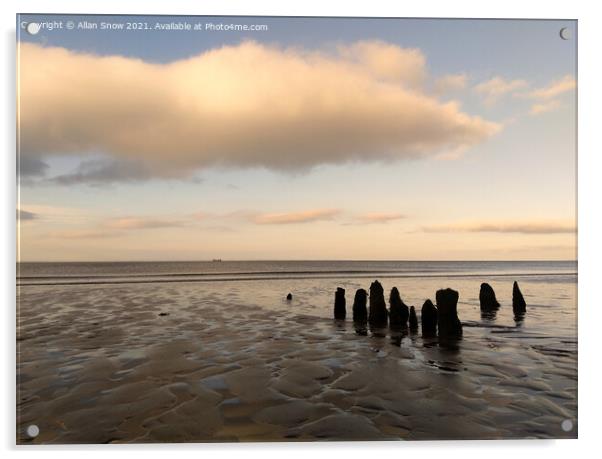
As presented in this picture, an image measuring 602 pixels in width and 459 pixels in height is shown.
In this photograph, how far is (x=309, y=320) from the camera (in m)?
8.70

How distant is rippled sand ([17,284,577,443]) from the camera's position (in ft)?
13.3

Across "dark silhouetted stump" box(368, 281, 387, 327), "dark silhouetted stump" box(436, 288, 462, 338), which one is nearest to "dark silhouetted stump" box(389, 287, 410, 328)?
"dark silhouetted stump" box(368, 281, 387, 327)

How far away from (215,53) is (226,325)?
18.1 feet

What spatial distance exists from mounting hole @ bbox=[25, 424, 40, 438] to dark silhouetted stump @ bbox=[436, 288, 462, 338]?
6553 millimetres

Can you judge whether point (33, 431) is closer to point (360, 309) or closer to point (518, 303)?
point (360, 309)

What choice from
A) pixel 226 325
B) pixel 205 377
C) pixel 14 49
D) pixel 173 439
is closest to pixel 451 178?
pixel 205 377

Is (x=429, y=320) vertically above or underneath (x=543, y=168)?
underneath

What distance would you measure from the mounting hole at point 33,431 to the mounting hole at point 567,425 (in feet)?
20.9

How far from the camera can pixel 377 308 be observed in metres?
8.70

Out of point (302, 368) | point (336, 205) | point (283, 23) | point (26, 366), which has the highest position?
point (283, 23)

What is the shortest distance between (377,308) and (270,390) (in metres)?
4.77

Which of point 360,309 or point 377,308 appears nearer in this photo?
point 377,308

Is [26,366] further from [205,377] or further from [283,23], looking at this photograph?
[283,23]

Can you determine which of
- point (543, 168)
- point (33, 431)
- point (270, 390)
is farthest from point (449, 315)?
point (33, 431)
